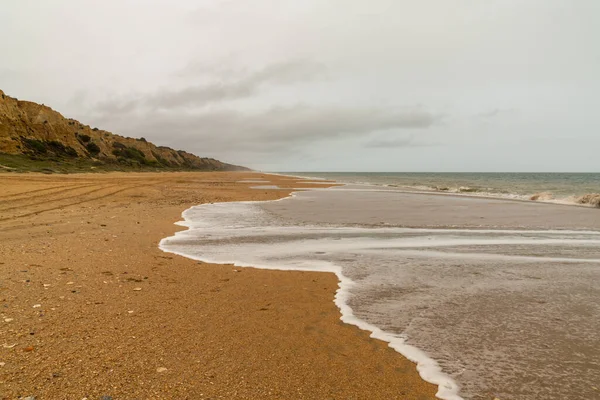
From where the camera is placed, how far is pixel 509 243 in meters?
12.2

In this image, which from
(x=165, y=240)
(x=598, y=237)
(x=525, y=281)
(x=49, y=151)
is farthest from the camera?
(x=49, y=151)

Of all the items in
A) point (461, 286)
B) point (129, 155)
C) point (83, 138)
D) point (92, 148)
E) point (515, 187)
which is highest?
point (83, 138)

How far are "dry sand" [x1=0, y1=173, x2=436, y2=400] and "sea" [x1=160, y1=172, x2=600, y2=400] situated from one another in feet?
1.86

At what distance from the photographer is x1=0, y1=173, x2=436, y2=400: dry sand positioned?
3.72m

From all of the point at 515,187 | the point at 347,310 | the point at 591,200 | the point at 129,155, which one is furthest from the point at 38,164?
the point at 515,187

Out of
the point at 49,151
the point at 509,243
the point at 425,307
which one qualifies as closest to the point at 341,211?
the point at 509,243

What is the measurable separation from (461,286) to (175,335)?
216 inches

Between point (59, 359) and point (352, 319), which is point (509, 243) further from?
point (59, 359)

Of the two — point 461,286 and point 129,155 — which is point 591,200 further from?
point 129,155

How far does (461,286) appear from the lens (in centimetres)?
732

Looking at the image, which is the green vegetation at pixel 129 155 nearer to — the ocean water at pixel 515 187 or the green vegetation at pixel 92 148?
the green vegetation at pixel 92 148

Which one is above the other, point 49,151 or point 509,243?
point 49,151

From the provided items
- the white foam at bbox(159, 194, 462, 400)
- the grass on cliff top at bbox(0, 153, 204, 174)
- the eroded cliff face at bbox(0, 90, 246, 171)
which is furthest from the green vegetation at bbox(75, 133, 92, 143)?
the white foam at bbox(159, 194, 462, 400)

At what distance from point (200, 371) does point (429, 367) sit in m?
2.61
